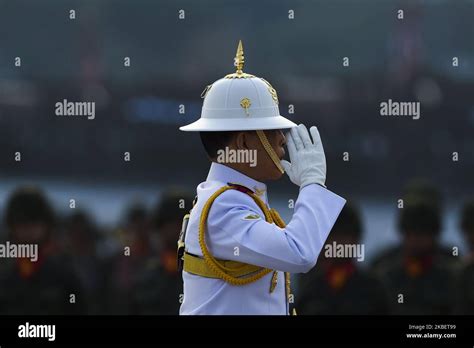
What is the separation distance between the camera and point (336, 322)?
4156 mm

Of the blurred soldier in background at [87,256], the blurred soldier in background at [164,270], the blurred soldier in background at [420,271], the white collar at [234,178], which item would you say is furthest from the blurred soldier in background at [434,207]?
the white collar at [234,178]

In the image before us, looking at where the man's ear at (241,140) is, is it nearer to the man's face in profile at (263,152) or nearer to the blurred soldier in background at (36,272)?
the man's face in profile at (263,152)

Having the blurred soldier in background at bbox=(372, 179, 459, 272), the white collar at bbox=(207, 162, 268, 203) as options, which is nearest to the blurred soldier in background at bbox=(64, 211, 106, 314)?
the blurred soldier in background at bbox=(372, 179, 459, 272)

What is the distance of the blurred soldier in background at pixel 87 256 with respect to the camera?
6.79 meters

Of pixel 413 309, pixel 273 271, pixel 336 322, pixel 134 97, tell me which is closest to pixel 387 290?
pixel 413 309

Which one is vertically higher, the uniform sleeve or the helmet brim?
the helmet brim

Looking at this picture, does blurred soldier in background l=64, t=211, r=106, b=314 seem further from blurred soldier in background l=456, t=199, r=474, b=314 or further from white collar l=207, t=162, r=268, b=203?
white collar l=207, t=162, r=268, b=203

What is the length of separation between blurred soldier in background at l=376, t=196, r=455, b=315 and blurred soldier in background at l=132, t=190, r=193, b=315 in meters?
1.06

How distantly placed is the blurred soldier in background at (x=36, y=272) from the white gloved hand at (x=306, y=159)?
2.83 metres

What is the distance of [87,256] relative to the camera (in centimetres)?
695

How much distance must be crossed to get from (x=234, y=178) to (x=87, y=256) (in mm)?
3917

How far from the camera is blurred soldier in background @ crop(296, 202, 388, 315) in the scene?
5.65 meters

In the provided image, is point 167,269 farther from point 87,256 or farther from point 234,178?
point 234,178

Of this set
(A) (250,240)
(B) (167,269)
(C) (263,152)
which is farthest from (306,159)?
(B) (167,269)
